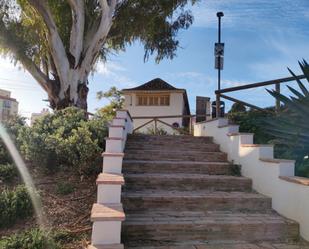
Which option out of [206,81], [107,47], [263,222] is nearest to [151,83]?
[107,47]

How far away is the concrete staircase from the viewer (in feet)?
11.4

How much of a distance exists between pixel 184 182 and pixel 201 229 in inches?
44.5

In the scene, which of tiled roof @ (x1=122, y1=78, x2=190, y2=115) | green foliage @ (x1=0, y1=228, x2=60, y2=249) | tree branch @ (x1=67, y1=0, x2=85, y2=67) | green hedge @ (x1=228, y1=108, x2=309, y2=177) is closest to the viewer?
green foliage @ (x1=0, y1=228, x2=60, y2=249)

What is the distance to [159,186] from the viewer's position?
15.0ft

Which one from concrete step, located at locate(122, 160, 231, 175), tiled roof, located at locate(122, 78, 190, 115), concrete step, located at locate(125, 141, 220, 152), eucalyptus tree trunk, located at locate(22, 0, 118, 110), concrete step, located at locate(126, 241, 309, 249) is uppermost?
tiled roof, located at locate(122, 78, 190, 115)

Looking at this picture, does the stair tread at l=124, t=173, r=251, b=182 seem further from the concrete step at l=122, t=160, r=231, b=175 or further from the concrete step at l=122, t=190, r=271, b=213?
the concrete step at l=122, t=190, r=271, b=213

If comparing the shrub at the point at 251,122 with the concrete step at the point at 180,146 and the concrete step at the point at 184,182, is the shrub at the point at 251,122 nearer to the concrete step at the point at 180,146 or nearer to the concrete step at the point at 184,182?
the concrete step at the point at 180,146

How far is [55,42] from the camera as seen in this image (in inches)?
343

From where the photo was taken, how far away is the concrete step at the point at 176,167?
5.00 m

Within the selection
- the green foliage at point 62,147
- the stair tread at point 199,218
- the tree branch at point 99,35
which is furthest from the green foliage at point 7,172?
the tree branch at point 99,35

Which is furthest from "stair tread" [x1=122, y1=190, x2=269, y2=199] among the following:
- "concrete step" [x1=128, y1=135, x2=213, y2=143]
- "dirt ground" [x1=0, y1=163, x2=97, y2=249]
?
"concrete step" [x1=128, y1=135, x2=213, y2=143]

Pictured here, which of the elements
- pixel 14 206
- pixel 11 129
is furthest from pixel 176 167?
pixel 11 129

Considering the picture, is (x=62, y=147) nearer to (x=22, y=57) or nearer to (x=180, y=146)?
(x=180, y=146)

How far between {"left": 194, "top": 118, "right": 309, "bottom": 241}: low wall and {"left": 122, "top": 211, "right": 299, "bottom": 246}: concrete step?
0.19 m
